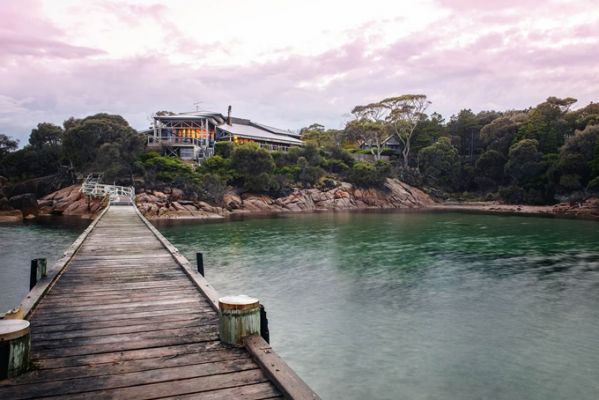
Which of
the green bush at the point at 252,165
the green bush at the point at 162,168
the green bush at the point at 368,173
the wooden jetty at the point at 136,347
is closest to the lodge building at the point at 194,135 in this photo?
the green bush at the point at 252,165

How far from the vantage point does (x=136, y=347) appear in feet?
17.6

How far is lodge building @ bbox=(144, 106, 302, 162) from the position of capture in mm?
62781

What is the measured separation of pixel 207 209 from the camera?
48.5 meters

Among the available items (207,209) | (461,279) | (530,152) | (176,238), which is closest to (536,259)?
(461,279)

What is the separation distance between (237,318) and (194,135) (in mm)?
63359

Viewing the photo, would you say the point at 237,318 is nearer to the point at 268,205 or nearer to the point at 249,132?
the point at 268,205

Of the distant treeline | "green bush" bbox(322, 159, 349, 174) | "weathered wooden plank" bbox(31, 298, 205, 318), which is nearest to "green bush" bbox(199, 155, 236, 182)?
the distant treeline

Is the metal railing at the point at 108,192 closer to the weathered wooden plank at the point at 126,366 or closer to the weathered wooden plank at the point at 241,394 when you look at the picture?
the weathered wooden plank at the point at 126,366

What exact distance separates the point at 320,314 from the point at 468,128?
75.8m

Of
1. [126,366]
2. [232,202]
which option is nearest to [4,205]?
[232,202]

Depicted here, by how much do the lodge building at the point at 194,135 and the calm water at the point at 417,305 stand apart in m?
33.7

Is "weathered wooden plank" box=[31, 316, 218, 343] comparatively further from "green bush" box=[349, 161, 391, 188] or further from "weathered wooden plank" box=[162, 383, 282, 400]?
"green bush" box=[349, 161, 391, 188]

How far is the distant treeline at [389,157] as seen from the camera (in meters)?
51.8

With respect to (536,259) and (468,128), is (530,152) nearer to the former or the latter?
(468,128)
